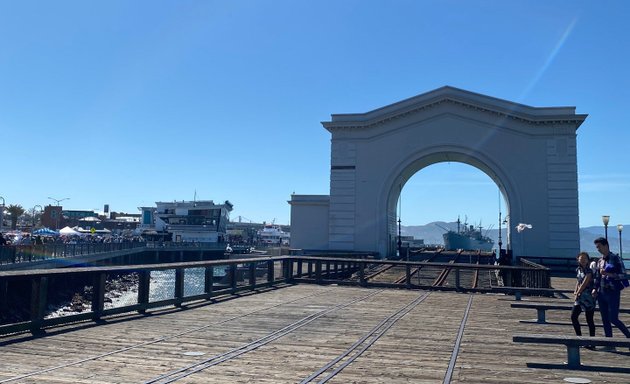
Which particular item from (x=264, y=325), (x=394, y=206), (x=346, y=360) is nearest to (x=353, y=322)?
(x=264, y=325)

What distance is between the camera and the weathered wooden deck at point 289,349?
741 cm

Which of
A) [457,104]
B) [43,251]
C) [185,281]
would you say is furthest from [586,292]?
[457,104]

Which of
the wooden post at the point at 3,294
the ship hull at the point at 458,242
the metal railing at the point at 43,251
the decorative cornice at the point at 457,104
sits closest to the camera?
the wooden post at the point at 3,294

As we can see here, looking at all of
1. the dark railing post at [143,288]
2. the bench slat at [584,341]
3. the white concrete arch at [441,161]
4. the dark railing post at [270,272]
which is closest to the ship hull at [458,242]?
the white concrete arch at [441,161]

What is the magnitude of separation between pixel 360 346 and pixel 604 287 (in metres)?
4.26

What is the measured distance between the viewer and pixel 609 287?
9.71m

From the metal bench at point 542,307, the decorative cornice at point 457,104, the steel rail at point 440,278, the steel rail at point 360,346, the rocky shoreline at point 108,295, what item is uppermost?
the decorative cornice at point 457,104

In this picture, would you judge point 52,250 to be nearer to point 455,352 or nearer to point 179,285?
point 179,285

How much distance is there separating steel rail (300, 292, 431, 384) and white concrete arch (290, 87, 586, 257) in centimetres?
3038

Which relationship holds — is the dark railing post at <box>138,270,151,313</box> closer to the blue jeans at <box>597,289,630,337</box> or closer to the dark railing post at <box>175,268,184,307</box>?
the dark railing post at <box>175,268,184,307</box>

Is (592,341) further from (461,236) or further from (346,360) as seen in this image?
(461,236)

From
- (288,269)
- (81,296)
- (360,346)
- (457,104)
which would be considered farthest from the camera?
(457,104)

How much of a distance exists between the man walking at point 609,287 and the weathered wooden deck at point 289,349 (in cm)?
63

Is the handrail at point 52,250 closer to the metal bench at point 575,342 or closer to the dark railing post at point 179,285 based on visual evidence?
the dark railing post at point 179,285
